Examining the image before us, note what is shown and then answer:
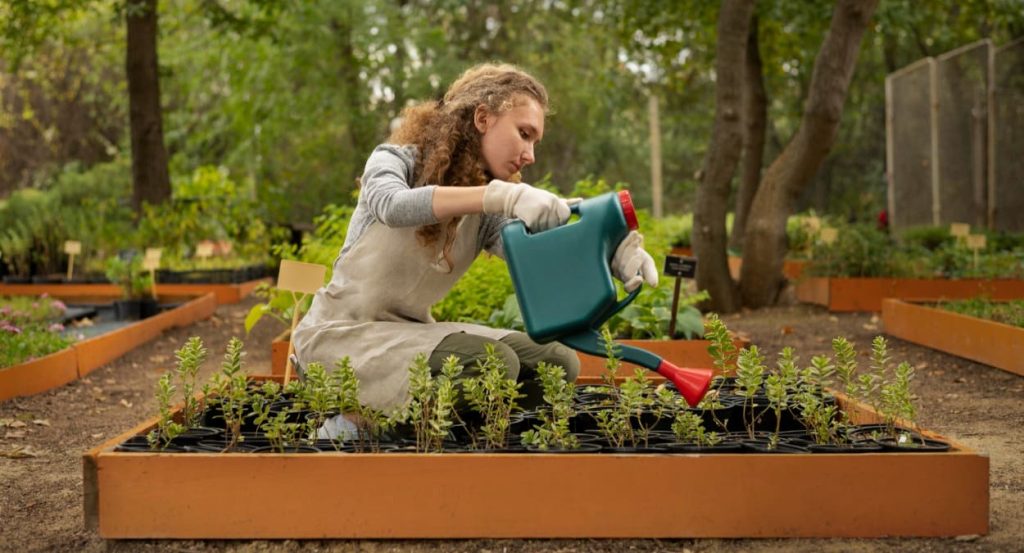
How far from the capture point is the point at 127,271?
907cm

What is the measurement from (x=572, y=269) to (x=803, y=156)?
6666 millimetres

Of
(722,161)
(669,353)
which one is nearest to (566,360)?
(669,353)

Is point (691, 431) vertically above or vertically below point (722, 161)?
below

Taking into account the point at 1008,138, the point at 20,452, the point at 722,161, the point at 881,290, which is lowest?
the point at 20,452

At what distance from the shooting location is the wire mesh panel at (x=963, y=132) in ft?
42.7

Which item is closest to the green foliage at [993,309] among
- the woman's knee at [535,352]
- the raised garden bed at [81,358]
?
the woman's knee at [535,352]

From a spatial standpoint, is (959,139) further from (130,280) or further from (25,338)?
(25,338)

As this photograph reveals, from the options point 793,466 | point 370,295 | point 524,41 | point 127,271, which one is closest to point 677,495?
point 793,466

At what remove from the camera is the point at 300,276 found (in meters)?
4.12

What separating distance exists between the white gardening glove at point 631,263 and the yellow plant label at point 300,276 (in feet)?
4.73

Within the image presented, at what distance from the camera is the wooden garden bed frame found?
9.12ft

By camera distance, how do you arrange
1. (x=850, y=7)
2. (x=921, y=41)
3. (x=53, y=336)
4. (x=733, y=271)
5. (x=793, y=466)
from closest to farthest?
1. (x=793, y=466)
2. (x=53, y=336)
3. (x=850, y=7)
4. (x=733, y=271)
5. (x=921, y=41)

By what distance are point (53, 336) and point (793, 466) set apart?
4727 millimetres

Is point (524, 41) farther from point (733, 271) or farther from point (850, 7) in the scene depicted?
point (850, 7)
